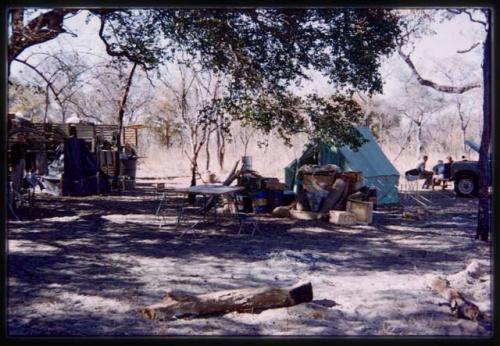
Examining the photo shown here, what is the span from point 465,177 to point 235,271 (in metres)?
7.71

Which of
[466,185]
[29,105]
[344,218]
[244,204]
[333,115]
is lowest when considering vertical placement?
[344,218]

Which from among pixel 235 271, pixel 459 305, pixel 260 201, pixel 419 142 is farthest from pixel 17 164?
pixel 419 142

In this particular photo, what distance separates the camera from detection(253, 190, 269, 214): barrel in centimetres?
823

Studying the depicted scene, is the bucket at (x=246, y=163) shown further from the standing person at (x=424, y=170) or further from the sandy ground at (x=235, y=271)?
the standing person at (x=424, y=170)

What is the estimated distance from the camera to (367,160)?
929cm

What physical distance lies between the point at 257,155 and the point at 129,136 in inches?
163

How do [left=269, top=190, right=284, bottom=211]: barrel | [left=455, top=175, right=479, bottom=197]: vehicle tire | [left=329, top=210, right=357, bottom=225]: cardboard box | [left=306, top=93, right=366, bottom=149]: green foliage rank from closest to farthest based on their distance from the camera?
[left=306, top=93, right=366, bottom=149]: green foliage → [left=329, top=210, right=357, bottom=225]: cardboard box → [left=269, top=190, right=284, bottom=211]: barrel → [left=455, top=175, right=479, bottom=197]: vehicle tire

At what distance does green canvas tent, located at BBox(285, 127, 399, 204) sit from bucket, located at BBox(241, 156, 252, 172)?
1.15 m

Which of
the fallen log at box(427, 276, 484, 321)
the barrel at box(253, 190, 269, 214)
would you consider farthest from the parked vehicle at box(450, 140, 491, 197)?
the fallen log at box(427, 276, 484, 321)

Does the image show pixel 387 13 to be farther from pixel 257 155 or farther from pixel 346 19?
pixel 257 155

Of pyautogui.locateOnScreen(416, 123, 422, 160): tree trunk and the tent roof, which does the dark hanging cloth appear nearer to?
the tent roof

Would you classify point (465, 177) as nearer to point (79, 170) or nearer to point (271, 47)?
point (271, 47)

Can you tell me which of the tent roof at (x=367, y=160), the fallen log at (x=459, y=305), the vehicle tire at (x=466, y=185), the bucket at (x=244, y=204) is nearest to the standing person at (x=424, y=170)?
the vehicle tire at (x=466, y=185)

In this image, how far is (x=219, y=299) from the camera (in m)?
3.62
